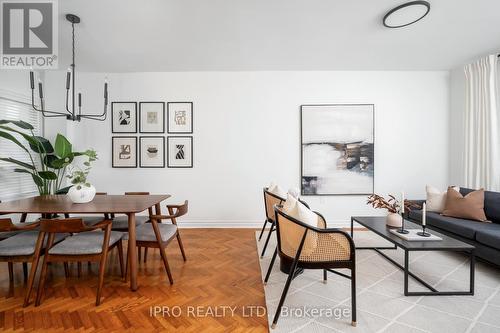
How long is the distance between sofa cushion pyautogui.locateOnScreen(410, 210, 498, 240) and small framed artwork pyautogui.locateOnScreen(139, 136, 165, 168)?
4.20m

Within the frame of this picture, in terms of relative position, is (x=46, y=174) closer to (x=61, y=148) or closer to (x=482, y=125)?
(x=61, y=148)

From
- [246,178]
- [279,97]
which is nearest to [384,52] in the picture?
[279,97]

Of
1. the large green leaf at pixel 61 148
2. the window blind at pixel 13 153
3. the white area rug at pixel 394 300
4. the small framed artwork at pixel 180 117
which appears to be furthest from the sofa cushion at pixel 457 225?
the window blind at pixel 13 153

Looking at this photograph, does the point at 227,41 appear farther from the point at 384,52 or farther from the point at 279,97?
the point at 384,52

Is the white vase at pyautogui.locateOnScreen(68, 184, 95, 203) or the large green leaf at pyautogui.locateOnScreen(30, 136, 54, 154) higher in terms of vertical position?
the large green leaf at pyautogui.locateOnScreen(30, 136, 54, 154)

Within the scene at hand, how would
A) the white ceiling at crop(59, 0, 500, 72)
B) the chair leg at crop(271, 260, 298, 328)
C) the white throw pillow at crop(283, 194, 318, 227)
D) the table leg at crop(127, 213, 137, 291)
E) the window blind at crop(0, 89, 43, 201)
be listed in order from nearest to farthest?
the chair leg at crop(271, 260, 298, 328), the white throw pillow at crop(283, 194, 318, 227), the table leg at crop(127, 213, 137, 291), the white ceiling at crop(59, 0, 500, 72), the window blind at crop(0, 89, 43, 201)

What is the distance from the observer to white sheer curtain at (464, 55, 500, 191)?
322cm

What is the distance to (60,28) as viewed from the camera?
9.39 feet

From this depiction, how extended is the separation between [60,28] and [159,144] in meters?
1.97

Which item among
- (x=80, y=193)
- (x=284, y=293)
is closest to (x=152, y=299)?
(x=284, y=293)

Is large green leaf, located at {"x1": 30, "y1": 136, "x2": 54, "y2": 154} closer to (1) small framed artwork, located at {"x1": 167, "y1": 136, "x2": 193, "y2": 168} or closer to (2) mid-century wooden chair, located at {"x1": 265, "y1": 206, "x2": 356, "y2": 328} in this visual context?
(1) small framed artwork, located at {"x1": 167, "y1": 136, "x2": 193, "y2": 168}

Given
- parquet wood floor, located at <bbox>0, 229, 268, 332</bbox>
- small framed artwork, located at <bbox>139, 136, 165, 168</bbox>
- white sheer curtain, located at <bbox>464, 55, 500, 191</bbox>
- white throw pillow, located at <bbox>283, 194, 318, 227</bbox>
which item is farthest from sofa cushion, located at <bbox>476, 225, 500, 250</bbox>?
small framed artwork, located at <bbox>139, 136, 165, 168</bbox>

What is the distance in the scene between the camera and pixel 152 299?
6.32ft

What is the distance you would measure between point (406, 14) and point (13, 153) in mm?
5767
